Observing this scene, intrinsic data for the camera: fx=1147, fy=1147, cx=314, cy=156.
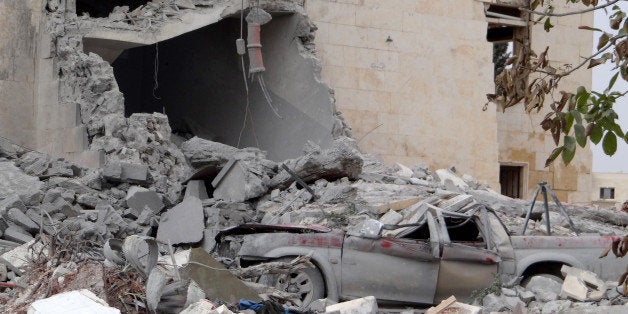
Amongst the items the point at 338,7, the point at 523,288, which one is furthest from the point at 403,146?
the point at 523,288

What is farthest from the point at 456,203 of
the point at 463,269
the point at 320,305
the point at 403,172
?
the point at 403,172

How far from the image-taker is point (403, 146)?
73.7 feet

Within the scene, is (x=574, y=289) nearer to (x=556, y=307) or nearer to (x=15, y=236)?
(x=556, y=307)

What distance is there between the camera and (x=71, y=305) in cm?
903

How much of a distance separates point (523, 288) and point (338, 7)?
10769 mm

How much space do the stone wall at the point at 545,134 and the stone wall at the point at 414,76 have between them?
1859mm

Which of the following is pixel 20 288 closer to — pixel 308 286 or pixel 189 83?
pixel 308 286

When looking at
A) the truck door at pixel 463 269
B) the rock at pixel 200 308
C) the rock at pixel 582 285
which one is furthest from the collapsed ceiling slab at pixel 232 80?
the rock at pixel 200 308

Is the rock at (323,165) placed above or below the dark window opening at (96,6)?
below

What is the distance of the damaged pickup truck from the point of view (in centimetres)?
1180

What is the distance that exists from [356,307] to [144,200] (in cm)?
605

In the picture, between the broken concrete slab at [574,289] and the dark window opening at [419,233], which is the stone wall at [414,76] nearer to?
the dark window opening at [419,233]

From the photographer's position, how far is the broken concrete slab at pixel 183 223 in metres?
14.6

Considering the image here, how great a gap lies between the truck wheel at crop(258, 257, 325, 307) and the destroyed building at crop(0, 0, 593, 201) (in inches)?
240
